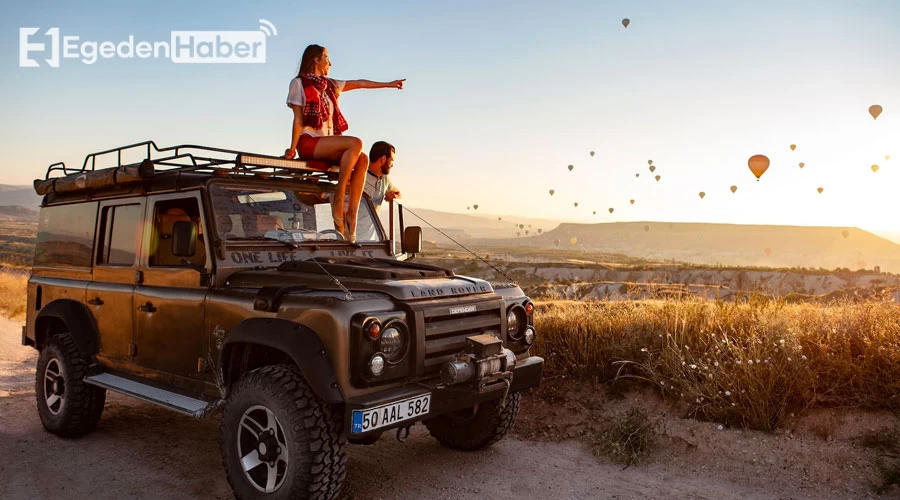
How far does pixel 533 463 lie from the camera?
18.1ft

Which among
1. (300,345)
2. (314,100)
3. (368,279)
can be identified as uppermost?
(314,100)

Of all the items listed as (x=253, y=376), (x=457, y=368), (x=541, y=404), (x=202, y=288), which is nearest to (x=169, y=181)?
(x=202, y=288)

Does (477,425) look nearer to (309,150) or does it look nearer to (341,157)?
(341,157)

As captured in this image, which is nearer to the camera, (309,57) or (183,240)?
(183,240)

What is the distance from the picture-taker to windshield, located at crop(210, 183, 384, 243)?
16.5 ft

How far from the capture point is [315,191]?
226 inches

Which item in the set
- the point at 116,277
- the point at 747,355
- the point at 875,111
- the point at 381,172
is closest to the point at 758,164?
the point at 875,111

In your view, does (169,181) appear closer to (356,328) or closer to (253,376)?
(253,376)

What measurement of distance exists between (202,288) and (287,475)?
1623 millimetres

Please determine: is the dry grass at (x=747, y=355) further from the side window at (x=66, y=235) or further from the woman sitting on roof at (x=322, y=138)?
the side window at (x=66, y=235)

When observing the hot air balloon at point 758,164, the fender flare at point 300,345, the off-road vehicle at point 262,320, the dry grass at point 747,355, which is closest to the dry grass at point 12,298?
the off-road vehicle at point 262,320

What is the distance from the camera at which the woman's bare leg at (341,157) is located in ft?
18.8

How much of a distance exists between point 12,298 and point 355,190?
1686 centimetres

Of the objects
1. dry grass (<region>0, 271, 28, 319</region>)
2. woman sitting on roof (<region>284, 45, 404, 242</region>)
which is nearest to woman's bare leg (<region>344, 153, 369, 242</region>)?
woman sitting on roof (<region>284, 45, 404, 242</region>)
